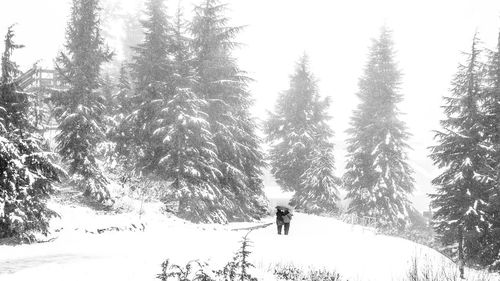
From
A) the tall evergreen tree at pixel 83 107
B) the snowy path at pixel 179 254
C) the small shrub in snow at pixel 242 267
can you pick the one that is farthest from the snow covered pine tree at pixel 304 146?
the small shrub in snow at pixel 242 267

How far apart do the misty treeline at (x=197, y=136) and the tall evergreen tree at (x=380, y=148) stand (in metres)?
0.12

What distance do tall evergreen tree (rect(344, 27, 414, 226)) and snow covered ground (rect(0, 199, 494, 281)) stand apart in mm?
7942

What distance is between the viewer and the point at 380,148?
30062 mm

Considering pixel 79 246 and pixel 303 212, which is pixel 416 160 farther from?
pixel 79 246

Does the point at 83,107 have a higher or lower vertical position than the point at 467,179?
higher

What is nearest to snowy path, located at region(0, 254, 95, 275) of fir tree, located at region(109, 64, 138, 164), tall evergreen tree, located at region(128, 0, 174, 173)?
tall evergreen tree, located at region(128, 0, 174, 173)

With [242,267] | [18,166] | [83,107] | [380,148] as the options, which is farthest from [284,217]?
[380,148]

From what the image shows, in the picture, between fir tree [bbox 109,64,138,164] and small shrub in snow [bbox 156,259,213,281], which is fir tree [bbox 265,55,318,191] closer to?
fir tree [bbox 109,64,138,164]

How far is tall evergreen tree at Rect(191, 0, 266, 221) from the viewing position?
77.7ft

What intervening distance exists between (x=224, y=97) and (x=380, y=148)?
39.6ft

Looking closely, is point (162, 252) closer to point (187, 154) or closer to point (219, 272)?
point (219, 272)

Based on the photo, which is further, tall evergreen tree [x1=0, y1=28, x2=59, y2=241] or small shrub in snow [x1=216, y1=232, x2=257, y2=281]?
tall evergreen tree [x1=0, y1=28, x2=59, y2=241]

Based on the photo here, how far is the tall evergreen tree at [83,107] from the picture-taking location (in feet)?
65.9

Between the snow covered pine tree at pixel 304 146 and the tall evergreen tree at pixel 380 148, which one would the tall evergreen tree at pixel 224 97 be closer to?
the snow covered pine tree at pixel 304 146
